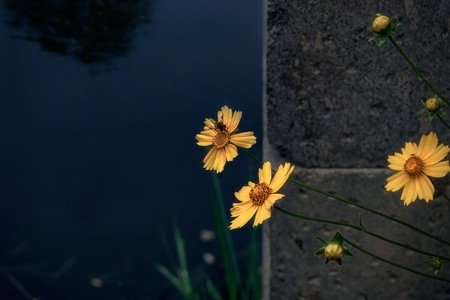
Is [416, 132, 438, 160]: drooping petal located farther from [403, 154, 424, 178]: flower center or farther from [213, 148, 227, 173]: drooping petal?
[213, 148, 227, 173]: drooping petal

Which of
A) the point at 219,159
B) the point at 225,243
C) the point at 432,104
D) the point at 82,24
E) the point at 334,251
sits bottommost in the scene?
the point at 334,251

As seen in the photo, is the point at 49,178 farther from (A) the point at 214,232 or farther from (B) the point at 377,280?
(B) the point at 377,280

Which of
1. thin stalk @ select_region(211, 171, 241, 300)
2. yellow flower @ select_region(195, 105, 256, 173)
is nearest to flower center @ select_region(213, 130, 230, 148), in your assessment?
yellow flower @ select_region(195, 105, 256, 173)

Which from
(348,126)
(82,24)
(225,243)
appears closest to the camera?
(348,126)

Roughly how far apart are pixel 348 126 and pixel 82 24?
91cm

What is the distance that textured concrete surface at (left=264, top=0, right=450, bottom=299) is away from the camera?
4.53 feet

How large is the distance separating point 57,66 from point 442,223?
1.14 meters

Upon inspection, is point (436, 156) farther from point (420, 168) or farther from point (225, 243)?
point (225, 243)

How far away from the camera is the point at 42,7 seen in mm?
2041

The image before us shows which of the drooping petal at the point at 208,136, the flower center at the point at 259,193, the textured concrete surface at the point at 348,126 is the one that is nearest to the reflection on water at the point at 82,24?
the textured concrete surface at the point at 348,126

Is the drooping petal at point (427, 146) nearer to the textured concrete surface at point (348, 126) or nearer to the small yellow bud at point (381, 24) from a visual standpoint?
the small yellow bud at point (381, 24)

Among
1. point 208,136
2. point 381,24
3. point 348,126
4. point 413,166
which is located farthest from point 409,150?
point 348,126

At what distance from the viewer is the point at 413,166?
924 mm

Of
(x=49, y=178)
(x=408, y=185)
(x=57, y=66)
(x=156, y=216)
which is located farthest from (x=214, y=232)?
(x=408, y=185)
